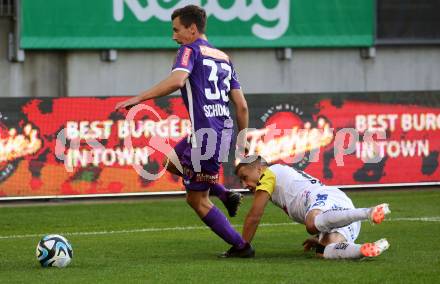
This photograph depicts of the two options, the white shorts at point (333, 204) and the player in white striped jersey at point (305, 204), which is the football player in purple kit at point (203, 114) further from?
the white shorts at point (333, 204)

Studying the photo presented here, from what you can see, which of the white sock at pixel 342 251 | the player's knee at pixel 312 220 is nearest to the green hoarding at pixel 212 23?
the player's knee at pixel 312 220

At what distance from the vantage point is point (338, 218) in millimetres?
10453

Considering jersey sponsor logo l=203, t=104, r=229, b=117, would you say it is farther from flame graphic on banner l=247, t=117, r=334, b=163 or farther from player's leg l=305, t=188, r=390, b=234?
flame graphic on banner l=247, t=117, r=334, b=163

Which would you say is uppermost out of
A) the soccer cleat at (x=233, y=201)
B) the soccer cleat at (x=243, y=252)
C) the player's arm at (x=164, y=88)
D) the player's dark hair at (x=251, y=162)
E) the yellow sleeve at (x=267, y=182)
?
the player's arm at (x=164, y=88)

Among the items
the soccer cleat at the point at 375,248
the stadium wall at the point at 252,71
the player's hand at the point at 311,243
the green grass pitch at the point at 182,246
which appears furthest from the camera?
the stadium wall at the point at 252,71

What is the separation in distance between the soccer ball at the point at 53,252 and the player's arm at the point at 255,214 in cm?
167

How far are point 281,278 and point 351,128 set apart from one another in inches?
432

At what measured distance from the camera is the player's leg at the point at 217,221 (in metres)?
10.9

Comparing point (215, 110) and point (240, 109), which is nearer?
point (215, 110)

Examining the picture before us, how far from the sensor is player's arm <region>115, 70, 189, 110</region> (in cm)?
1006

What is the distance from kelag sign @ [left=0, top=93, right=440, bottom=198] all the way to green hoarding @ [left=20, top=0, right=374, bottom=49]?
624 centimetres

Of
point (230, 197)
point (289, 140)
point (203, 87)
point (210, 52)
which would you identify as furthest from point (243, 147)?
point (289, 140)

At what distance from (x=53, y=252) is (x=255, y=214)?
1.84m

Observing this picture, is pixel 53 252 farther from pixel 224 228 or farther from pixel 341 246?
pixel 341 246
